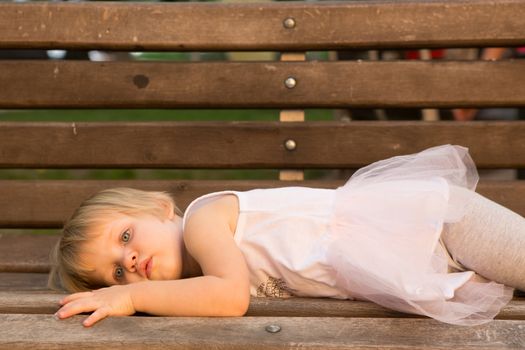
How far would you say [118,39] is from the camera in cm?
296

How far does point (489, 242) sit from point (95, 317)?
1.14 meters

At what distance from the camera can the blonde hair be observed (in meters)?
2.19

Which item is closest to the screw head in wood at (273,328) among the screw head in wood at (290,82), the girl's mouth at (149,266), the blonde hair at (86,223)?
the girl's mouth at (149,266)

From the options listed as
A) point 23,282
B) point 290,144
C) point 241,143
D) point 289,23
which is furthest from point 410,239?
point 23,282

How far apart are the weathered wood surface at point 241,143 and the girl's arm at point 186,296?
0.96 meters

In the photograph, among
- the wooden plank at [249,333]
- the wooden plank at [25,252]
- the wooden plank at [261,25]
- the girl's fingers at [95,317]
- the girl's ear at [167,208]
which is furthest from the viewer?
the wooden plank at [261,25]

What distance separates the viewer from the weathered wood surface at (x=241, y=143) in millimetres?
2922

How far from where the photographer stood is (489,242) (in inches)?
88.7

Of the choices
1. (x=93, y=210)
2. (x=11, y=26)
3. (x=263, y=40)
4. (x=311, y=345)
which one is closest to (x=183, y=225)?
(x=93, y=210)

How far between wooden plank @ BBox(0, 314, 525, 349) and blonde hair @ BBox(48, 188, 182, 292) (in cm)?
35

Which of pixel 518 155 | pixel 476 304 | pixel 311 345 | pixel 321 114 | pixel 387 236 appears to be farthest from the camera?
pixel 321 114

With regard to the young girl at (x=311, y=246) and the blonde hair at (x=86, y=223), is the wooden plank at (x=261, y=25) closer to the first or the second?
the young girl at (x=311, y=246)

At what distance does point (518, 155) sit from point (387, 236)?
97 centimetres

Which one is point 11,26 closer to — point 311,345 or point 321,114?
point 311,345
